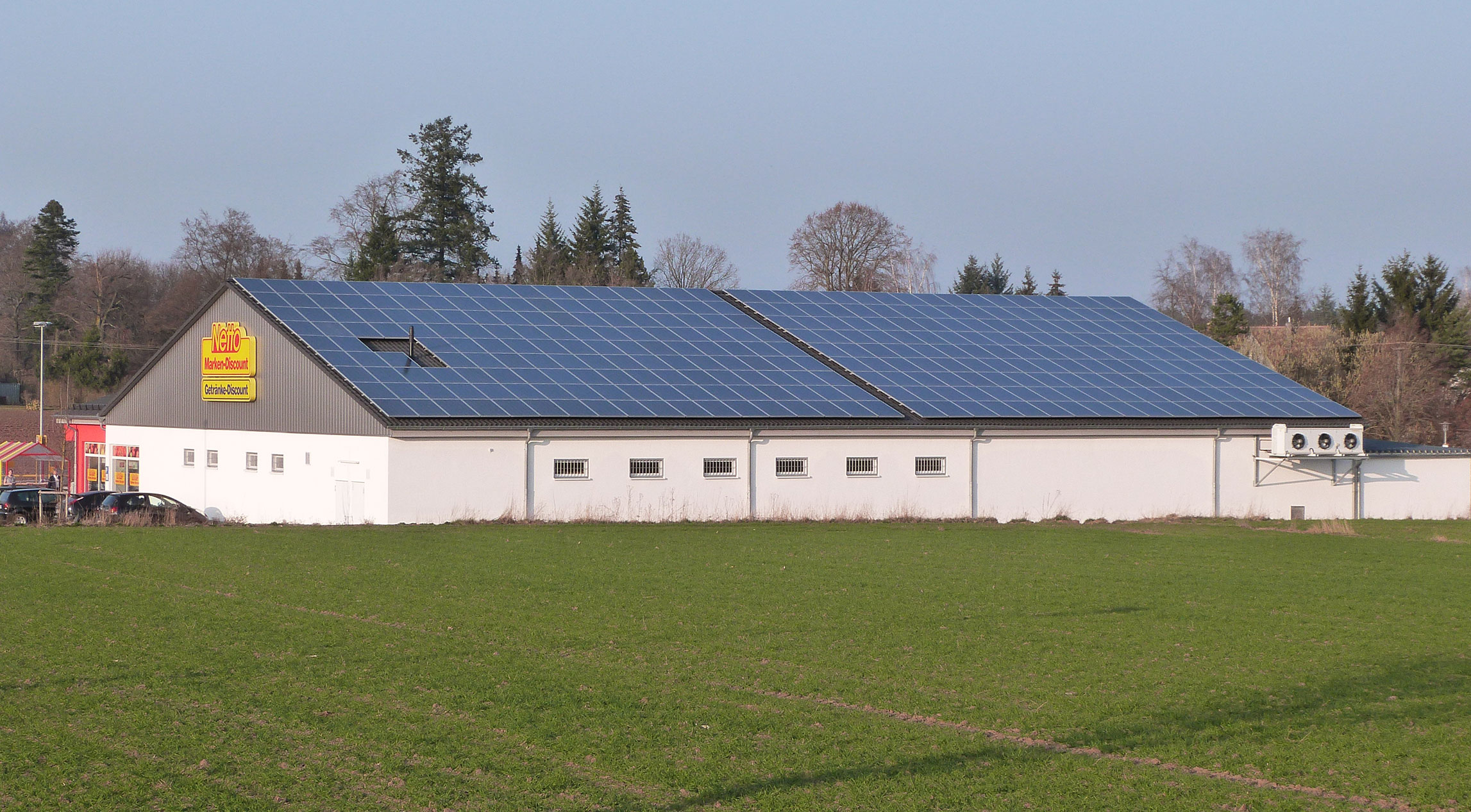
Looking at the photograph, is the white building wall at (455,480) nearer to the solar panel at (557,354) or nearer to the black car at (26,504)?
the solar panel at (557,354)

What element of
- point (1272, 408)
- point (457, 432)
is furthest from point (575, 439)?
point (1272, 408)

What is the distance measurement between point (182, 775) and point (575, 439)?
86.2 feet

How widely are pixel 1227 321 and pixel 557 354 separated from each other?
49.2 metres

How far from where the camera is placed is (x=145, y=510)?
37125mm

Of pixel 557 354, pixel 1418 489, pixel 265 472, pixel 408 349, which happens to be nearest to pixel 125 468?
pixel 265 472

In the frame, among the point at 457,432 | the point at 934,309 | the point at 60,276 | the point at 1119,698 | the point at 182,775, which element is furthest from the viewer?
the point at 60,276

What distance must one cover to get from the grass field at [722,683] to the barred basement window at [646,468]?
426 inches

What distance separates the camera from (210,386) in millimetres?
43375

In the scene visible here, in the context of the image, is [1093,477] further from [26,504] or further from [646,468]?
[26,504]

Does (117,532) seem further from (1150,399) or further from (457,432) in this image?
(1150,399)

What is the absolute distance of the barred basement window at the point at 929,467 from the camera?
39625 millimetres

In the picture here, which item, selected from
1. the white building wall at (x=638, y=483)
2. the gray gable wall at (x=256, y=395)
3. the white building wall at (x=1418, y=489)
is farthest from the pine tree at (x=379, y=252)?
the white building wall at (x=1418, y=489)

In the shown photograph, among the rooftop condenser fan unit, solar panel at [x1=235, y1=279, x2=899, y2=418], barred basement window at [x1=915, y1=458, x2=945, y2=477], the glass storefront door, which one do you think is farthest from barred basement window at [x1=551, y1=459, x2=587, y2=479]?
the rooftop condenser fan unit

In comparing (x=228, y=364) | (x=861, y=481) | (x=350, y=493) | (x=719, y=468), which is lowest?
(x=350, y=493)
